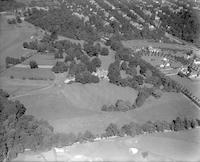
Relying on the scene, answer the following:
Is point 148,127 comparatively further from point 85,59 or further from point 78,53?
point 78,53

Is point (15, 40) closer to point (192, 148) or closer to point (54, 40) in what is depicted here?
point (54, 40)

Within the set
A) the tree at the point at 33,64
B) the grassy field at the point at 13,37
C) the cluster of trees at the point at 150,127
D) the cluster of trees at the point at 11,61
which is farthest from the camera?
the grassy field at the point at 13,37

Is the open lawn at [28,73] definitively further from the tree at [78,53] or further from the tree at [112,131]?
the tree at [112,131]

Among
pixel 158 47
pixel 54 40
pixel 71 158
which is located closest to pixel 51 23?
pixel 54 40

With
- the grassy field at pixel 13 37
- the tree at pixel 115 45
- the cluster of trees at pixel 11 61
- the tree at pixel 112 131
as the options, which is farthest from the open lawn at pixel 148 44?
the tree at pixel 112 131

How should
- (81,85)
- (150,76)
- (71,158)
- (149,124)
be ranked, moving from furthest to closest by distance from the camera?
1. (150,76)
2. (81,85)
3. (149,124)
4. (71,158)

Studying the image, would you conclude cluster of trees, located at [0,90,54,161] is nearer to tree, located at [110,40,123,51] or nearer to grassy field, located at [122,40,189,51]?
tree, located at [110,40,123,51]
